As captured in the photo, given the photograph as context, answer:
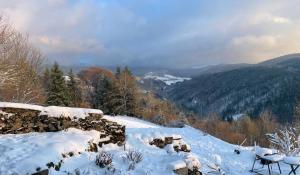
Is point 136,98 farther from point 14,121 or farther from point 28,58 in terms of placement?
point 14,121

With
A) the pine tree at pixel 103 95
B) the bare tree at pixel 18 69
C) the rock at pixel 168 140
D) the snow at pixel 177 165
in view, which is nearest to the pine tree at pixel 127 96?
the pine tree at pixel 103 95

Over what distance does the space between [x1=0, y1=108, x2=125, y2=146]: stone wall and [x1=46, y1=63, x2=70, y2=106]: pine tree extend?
3077 centimetres

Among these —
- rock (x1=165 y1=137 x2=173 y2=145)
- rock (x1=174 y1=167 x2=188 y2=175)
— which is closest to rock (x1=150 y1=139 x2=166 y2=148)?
rock (x1=165 y1=137 x2=173 y2=145)

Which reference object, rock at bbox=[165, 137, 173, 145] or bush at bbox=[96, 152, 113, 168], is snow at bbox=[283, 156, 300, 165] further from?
bush at bbox=[96, 152, 113, 168]

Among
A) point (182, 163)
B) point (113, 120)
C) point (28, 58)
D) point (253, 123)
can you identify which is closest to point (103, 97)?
point (28, 58)

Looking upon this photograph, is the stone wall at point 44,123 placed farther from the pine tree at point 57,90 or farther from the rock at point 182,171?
the pine tree at point 57,90

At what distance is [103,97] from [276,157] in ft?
137

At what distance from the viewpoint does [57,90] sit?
45.8 metres

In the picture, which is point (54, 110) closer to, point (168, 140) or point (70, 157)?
point (70, 157)

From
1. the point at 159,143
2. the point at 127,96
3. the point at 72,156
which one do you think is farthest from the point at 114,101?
the point at 72,156

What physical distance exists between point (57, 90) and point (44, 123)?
32.8 m

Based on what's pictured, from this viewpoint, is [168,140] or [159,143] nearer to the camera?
[159,143]

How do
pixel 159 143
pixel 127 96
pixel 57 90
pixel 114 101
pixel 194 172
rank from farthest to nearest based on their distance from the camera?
pixel 127 96
pixel 114 101
pixel 57 90
pixel 159 143
pixel 194 172

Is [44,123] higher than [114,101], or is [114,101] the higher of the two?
[44,123]
